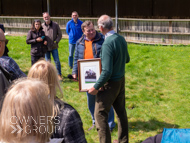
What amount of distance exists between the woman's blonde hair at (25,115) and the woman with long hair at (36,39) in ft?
19.6

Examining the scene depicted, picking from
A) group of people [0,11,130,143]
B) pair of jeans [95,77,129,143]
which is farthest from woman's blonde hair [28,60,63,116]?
pair of jeans [95,77,129,143]

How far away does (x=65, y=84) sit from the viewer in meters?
8.02

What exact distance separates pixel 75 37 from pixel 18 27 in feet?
27.7

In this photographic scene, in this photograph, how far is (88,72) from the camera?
4527mm

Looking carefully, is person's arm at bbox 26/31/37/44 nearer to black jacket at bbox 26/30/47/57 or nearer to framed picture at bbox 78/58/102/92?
black jacket at bbox 26/30/47/57

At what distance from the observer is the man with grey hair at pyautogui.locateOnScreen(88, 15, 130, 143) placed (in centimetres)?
396

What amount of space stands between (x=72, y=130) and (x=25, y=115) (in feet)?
2.04

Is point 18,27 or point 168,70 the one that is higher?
point 18,27

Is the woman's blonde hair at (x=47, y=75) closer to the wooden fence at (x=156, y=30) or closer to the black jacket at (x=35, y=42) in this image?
the black jacket at (x=35, y=42)

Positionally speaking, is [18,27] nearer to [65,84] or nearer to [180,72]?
[65,84]

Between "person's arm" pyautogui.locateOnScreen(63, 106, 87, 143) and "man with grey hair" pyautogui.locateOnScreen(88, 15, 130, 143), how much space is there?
5.41ft

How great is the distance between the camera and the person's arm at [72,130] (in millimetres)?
2303

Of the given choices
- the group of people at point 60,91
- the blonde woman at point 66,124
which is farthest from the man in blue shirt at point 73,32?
the blonde woman at point 66,124


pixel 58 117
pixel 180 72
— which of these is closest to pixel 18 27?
pixel 180 72
